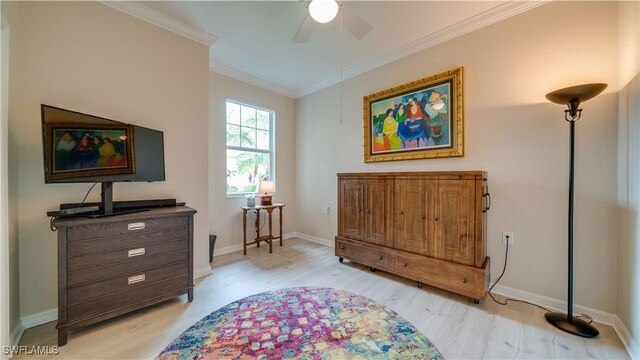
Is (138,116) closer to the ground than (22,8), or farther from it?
closer to the ground

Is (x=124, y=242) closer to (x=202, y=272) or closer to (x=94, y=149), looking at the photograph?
(x=94, y=149)

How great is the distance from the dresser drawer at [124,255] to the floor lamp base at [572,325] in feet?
10.0

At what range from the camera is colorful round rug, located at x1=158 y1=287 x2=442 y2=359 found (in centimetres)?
148

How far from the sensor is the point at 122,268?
1.79 meters

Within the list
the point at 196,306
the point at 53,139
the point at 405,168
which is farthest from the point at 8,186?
the point at 405,168

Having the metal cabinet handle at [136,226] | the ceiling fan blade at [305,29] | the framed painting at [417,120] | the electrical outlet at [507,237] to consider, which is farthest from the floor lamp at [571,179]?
the metal cabinet handle at [136,226]

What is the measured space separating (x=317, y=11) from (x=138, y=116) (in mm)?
1974

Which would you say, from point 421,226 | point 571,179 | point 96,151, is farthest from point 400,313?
point 96,151

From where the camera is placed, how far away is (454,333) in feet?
5.65

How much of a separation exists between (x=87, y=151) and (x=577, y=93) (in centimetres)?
354

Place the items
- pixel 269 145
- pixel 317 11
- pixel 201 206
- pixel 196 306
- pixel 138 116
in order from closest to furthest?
pixel 317 11
pixel 196 306
pixel 138 116
pixel 201 206
pixel 269 145

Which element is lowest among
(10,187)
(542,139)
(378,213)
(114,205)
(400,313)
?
(400,313)

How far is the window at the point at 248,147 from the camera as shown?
3664mm

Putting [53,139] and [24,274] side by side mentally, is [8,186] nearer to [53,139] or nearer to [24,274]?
[53,139]
